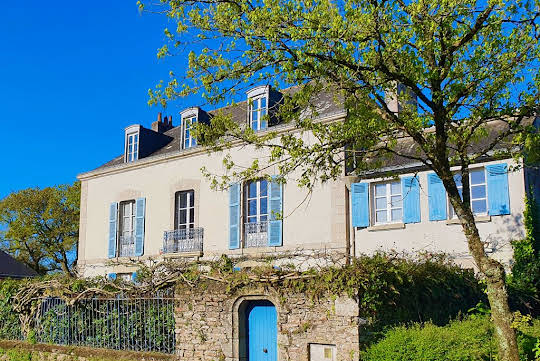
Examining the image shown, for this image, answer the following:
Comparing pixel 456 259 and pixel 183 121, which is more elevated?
pixel 183 121

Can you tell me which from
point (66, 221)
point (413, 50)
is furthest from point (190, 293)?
point (66, 221)

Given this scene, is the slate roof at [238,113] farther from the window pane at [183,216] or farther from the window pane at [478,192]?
the window pane at [478,192]

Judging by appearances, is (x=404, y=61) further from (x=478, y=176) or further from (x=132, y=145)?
(x=132, y=145)

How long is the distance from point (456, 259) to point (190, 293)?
6.88m

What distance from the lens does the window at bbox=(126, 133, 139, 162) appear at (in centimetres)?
2306

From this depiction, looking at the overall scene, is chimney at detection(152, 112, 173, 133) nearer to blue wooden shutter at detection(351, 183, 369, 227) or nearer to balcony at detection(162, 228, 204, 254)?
balcony at detection(162, 228, 204, 254)

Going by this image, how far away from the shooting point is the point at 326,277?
9.43 metres

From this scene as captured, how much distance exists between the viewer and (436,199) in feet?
49.1

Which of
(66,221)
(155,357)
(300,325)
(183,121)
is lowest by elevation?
(155,357)

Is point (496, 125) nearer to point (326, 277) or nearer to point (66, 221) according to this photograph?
point (326, 277)

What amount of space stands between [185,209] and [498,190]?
1069 cm

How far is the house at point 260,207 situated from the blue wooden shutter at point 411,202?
26mm

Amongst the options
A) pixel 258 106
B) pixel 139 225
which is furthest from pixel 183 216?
pixel 258 106

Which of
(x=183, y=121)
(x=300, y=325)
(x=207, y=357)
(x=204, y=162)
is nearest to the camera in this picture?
(x=300, y=325)
